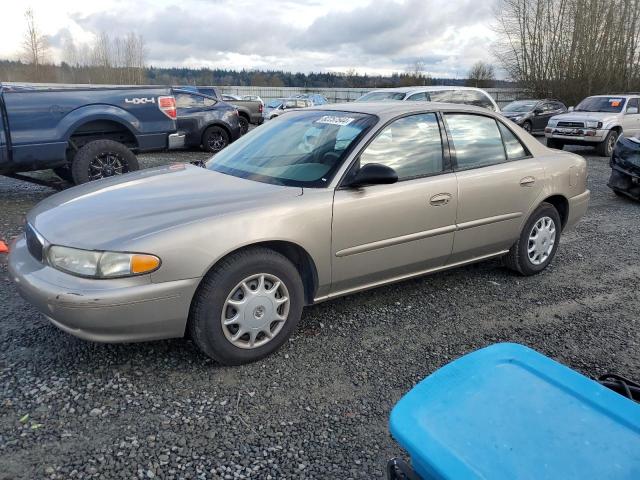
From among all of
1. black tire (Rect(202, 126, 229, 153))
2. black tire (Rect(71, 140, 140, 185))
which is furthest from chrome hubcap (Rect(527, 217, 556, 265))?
black tire (Rect(202, 126, 229, 153))

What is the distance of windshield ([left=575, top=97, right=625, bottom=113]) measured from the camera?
14.6 metres

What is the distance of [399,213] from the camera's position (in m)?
3.50

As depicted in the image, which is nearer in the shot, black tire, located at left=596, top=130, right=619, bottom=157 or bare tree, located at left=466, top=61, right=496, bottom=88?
black tire, located at left=596, top=130, right=619, bottom=157

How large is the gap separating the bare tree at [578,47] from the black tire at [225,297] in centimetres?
3150

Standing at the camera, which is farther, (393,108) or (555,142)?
(555,142)

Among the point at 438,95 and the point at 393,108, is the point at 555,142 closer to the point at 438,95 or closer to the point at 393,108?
the point at 438,95

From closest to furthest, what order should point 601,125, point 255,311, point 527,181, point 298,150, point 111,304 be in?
point 111,304, point 255,311, point 298,150, point 527,181, point 601,125

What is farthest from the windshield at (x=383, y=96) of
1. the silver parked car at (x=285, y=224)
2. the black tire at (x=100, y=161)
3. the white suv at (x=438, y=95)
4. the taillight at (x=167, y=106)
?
the silver parked car at (x=285, y=224)

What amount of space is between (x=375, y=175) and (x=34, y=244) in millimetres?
2045

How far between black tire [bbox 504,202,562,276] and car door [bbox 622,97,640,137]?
11.8 metres

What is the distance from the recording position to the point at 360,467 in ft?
7.47

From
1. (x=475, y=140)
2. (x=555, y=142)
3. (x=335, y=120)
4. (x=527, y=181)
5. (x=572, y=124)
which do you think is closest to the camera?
(x=335, y=120)

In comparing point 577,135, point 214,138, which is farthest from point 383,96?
point 577,135

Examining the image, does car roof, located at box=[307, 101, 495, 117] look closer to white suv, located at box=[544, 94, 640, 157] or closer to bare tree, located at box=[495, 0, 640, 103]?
white suv, located at box=[544, 94, 640, 157]
